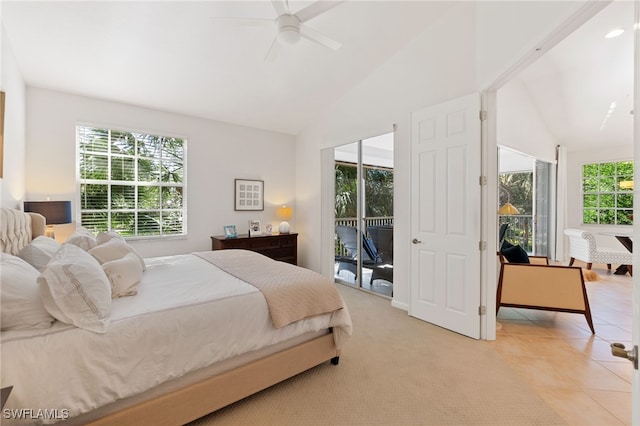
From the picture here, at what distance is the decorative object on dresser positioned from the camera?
4.44 m

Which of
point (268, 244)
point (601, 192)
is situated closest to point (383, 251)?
point (268, 244)

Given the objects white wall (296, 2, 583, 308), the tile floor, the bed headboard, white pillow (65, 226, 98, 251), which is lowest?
the tile floor

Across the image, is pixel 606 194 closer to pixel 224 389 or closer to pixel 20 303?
pixel 224 389

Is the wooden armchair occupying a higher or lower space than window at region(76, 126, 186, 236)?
lower

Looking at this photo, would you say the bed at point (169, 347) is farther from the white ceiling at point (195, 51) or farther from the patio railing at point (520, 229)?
the patio railing at point (520, 229)

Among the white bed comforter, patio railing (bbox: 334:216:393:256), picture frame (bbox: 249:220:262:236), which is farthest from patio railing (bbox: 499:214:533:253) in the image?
the white bed comforter

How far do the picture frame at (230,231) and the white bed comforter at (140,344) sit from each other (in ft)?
8.21

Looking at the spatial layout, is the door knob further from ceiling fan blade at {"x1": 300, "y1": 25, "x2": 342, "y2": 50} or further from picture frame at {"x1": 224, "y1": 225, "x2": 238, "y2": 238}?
picture frame at {"x1": 224, "y1": 225, "x2": 238, "y2": 238}

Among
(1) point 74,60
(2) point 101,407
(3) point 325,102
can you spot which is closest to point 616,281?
(3) point 325,102

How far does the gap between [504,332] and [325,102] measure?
157 inches

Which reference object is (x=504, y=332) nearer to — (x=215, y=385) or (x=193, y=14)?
(x=215, y=385)

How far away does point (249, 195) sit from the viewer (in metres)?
5.05

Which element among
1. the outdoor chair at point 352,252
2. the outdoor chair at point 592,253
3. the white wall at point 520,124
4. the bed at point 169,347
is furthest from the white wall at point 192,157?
the outdoor chair at point 592,253

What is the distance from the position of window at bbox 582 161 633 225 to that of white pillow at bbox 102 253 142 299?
8.38 metres
